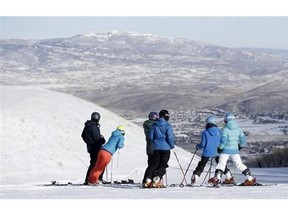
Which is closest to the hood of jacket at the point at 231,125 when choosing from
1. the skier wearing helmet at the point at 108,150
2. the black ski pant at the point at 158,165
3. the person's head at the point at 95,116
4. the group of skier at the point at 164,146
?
the group of skier at the point at 164,146

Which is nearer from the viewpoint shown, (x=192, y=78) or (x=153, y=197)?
(x=153, y=197)

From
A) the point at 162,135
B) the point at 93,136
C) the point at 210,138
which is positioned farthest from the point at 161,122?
the point at 93,136

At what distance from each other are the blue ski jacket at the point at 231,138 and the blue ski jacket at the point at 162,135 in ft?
3.36

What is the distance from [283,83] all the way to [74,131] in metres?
136

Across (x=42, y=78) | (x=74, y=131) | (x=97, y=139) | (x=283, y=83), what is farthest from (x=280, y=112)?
(x=97, y=139)

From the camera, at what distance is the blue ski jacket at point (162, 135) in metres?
13.4

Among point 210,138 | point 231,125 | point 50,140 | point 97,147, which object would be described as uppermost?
point 50,140

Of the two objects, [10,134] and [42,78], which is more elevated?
[42,78]

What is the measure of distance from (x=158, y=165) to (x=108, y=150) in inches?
47.6

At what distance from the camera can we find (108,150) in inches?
562

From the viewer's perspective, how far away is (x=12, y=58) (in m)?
186

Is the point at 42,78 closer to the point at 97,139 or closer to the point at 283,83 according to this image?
the point at 283,83

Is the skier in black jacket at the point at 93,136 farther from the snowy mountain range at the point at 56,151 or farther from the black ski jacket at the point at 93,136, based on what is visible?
the snowy mountain range at the point at 56,151

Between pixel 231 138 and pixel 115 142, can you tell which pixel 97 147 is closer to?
pixel 115 142
